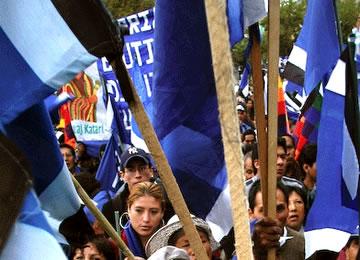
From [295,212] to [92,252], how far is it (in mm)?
1409

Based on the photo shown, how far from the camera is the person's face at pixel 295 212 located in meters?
5.28

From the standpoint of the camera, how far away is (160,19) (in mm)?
3477

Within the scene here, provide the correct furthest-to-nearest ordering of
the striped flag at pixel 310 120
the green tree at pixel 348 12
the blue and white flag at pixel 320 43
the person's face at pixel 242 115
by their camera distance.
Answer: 1. the green tree at pixel 348 12
2. the person's face at pixel 242 115
3. the striped flag at pixel 310 120
4. the blue and white flag at pixel 320 43

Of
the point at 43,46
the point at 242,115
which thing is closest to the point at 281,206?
the point at 43,46

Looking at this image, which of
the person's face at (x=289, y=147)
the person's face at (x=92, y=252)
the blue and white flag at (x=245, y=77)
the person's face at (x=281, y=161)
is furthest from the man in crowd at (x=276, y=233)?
the person's face at (x=289, y=147)

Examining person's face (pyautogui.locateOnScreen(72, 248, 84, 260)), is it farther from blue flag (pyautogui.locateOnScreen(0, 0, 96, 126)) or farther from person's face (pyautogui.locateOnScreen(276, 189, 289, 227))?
blue flag (pyautogui.locateOnScreen(0, 0, 96, 126))

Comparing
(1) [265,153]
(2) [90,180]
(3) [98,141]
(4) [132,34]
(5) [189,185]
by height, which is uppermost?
(1) [265,153]

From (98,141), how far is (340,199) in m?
5.86

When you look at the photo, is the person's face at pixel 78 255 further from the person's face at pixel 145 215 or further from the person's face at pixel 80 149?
the person's face at pixel 80 149

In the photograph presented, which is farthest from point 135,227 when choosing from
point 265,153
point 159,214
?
point 265,153

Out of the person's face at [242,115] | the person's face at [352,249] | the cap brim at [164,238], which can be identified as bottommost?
the person's face at [242,115]

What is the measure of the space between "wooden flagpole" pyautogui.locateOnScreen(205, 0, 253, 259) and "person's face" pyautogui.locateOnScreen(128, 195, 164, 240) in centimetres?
229

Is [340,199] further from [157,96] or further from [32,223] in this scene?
[32,223]

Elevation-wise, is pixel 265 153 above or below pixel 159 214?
above
